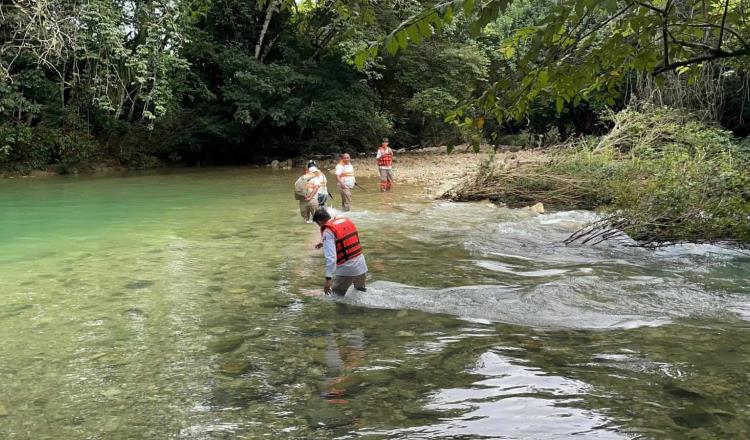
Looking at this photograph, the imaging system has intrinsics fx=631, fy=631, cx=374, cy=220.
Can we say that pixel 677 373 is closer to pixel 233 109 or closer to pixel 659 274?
pixel 659 274

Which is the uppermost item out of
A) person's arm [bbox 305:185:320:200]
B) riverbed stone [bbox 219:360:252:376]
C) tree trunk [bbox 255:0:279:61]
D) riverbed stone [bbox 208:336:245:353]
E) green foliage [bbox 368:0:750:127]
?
tree trunk [bbox 255:0:279:61]

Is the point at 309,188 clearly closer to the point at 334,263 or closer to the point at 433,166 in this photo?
the point at 334,263

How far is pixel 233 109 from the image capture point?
32375 millimetres

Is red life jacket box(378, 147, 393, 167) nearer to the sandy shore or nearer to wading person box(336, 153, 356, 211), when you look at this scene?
the sandy shore

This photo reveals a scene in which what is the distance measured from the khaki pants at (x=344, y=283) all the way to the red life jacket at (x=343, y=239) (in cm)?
22

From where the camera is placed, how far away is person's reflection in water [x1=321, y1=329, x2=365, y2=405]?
17.8 feet

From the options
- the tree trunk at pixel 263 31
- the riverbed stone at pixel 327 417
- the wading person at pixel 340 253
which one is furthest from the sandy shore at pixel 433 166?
the riverbed stone at pixel 327 417

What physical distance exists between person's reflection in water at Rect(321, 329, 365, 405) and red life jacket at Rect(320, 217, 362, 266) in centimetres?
135

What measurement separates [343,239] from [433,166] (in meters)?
22.8

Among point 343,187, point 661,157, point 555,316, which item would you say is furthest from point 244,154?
point 555,316

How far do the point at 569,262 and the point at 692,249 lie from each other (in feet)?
8.50

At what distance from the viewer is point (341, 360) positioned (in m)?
6.23

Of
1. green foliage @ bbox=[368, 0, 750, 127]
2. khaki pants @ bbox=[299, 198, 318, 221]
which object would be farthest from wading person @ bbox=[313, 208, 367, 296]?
khaki pants @ bbox=[299, 198, 318, 221]

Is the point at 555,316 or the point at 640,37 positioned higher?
the point at 640,37
